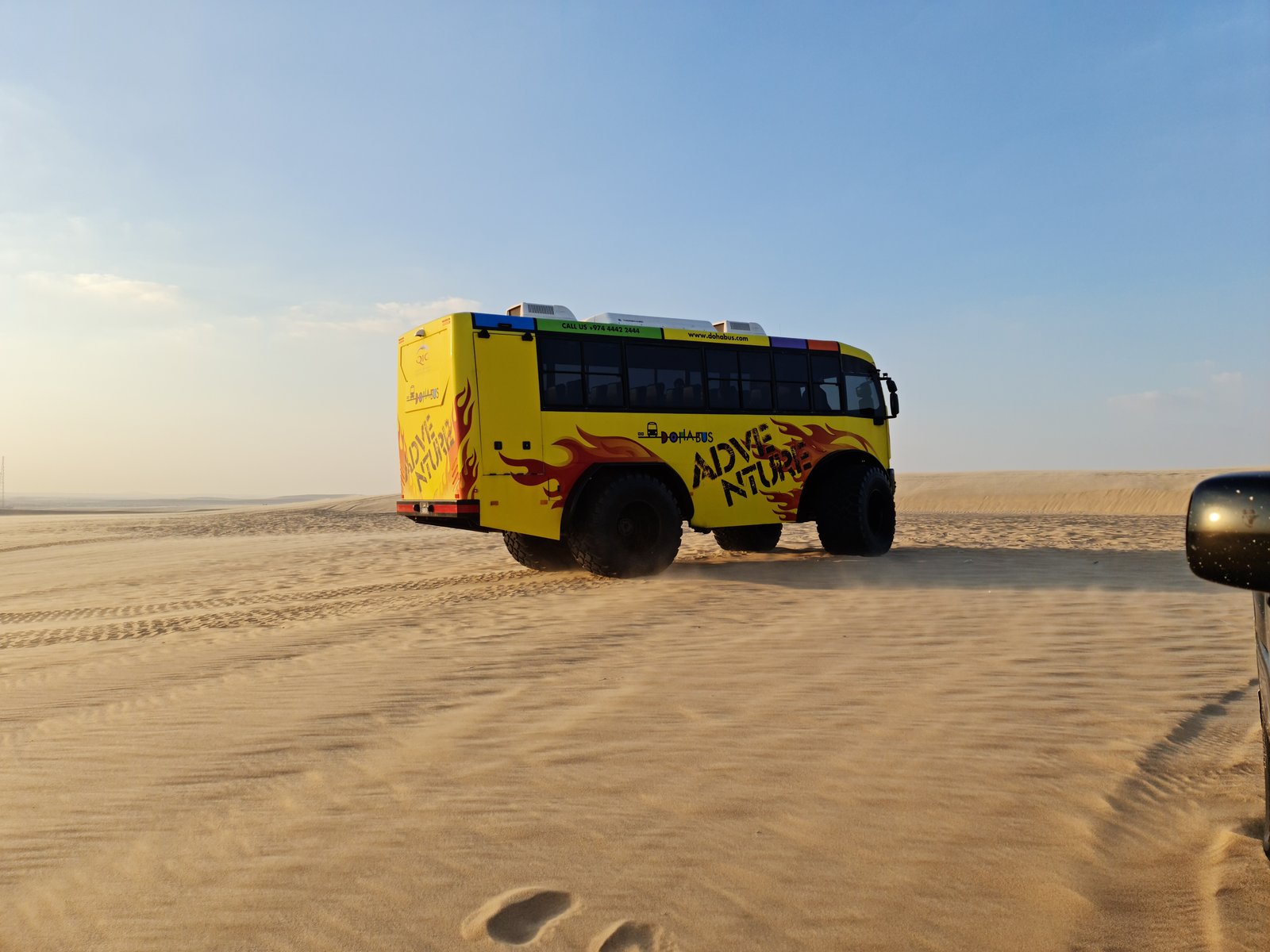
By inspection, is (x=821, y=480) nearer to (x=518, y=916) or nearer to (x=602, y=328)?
(x=602, y=328)

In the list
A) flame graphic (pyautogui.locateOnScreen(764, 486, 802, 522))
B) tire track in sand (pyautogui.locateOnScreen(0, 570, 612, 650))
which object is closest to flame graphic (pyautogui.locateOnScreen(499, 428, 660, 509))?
tire track in sand (pyautogui.locateOnScreen(0, 570, 612, 650))

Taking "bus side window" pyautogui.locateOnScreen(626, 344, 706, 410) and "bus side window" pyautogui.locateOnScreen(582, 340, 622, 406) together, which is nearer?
"bus side window" pyautogui.locateOnScreen(582, 340, 622, 406)

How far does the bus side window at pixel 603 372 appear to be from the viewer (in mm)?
11422

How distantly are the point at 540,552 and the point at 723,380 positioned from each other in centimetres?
355

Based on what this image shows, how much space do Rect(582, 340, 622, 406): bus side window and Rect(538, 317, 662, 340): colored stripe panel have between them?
0.43ft

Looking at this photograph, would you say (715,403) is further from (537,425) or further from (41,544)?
(41,544)

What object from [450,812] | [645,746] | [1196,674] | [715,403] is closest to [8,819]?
[450,812]

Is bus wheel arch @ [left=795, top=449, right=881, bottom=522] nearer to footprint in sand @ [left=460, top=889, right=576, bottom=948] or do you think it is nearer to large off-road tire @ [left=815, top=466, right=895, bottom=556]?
large off-road tire @ [left=815, top=466, right=895, bottom=556]

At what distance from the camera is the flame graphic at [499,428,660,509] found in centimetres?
1080

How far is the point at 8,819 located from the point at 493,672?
291cm

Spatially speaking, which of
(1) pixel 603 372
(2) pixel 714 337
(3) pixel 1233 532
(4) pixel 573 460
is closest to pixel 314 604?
(4) pixel 573 460

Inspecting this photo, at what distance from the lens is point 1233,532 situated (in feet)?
5.29

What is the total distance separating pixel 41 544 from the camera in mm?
22859

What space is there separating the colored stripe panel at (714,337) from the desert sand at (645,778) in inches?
176
